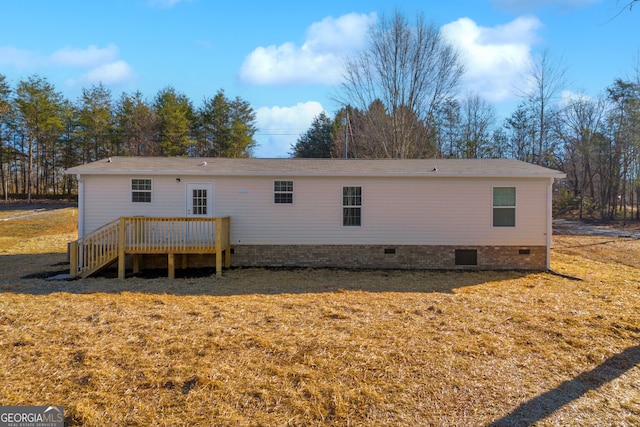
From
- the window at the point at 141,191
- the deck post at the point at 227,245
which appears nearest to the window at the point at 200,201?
the deck post at the point at 227,245

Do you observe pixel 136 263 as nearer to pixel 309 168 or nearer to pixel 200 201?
pixel 200 201

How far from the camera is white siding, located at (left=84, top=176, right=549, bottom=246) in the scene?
10.5 m

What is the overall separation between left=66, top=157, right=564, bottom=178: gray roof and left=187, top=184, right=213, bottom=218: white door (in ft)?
1.60

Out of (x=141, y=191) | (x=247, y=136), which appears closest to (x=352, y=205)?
(x=141, y=191)

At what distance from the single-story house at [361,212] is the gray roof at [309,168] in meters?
0.09

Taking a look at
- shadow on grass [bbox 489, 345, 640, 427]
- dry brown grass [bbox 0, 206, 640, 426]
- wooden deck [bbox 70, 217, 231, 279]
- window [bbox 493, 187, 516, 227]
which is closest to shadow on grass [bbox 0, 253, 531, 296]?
dry brown grass [bbox 0, 206, 640, 426]

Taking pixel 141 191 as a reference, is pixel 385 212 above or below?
below

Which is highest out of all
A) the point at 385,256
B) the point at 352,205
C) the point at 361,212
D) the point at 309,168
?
the point at 309,168

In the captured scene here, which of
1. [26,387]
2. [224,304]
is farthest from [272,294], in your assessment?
[26,387]

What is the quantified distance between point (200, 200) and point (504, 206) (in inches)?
341

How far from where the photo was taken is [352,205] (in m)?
10.7

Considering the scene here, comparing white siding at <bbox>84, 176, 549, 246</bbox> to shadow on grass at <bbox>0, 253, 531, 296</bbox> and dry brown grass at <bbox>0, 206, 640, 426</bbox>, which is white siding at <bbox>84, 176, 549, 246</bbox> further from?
dry brown grass at <bbox>0, 206, 640, 426</bbox>

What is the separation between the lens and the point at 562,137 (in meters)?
30.1

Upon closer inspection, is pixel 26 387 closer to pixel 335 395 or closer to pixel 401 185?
pixel 335 395
